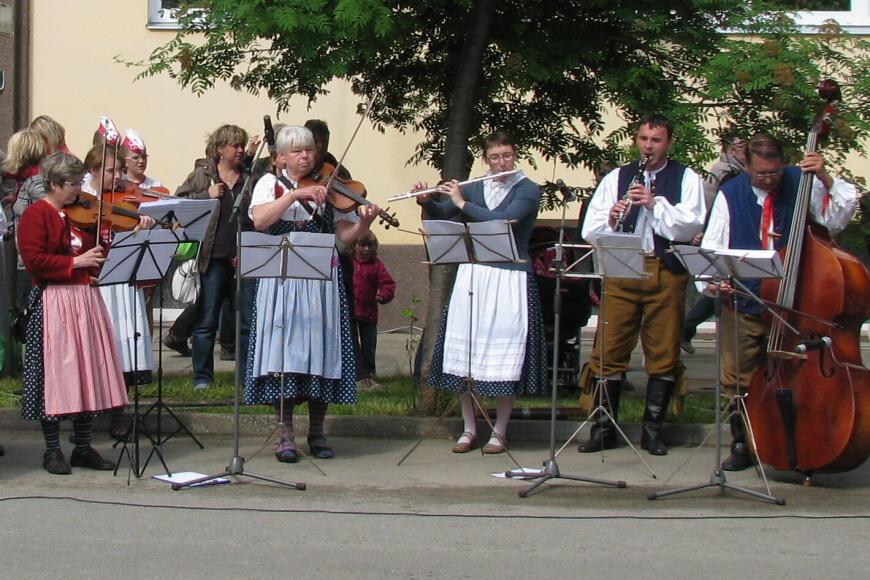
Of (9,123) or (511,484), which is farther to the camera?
(9,123)

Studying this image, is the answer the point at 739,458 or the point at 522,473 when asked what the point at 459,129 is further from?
the point at 739,458

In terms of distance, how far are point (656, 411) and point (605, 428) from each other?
34 centimetres

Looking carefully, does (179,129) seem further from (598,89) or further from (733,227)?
(733,227)

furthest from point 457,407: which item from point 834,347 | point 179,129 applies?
point 179,129

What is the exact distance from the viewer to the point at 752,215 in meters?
7.69

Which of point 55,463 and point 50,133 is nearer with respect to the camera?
point 55,463

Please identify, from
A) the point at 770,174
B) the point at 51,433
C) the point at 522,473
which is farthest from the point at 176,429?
the point at 770,174

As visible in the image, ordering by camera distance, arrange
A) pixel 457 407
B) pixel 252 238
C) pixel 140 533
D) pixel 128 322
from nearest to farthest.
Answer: pixel 140 533 < pixel 252 238 < pixel 128 322 < pixel 457 407

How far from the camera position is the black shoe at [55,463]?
297 inches

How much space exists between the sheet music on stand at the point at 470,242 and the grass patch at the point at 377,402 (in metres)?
1.59

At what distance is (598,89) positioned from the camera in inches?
370

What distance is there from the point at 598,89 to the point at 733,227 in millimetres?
2034

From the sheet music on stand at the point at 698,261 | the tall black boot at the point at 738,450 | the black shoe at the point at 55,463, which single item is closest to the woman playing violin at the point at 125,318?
the black shoe at the point at 55,463

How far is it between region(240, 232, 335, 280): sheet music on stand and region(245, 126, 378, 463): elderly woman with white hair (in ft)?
1.11
